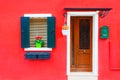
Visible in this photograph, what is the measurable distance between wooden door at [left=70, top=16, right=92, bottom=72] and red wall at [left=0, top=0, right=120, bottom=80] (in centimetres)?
79

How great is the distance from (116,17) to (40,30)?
10.6ft

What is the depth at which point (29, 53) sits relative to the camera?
1331cm

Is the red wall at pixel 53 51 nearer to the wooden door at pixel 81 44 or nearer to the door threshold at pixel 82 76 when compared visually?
the door threshold at pixel 82 76

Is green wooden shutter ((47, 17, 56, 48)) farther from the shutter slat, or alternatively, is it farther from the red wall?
the shutter slat

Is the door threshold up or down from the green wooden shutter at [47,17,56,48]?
down

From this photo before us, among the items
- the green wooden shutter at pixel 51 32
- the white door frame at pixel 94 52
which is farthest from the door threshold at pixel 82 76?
the green wooden shutter at pixel 51 32

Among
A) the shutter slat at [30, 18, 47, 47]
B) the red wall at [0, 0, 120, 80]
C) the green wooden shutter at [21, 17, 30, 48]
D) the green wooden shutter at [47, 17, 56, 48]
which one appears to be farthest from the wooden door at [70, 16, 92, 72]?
the green wooden shutter at [21, 17, 30, 48]

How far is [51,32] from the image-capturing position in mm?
13312

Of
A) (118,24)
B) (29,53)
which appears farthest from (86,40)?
(29,53)

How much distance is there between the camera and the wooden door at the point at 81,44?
1402 cm

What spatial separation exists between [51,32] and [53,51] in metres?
0.81

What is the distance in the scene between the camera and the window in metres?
13.3

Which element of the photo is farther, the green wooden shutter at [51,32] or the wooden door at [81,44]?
the wooden door at [81,44]

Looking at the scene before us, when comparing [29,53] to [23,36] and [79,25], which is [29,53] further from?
[79,25]
